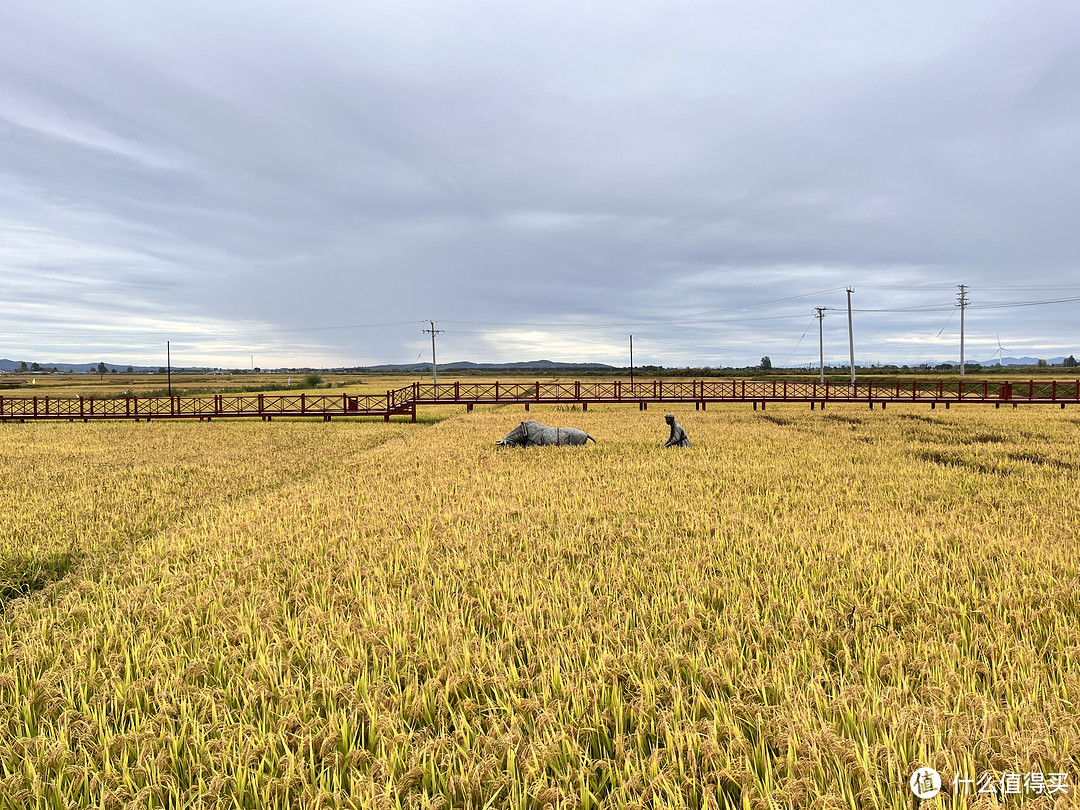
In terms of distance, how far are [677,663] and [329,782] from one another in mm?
2057

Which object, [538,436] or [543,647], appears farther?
[538,436]

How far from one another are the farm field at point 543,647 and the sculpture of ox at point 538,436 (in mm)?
5576

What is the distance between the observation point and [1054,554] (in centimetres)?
499

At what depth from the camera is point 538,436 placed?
14.1m

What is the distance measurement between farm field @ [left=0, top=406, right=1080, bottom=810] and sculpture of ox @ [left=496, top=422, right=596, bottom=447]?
558 cm

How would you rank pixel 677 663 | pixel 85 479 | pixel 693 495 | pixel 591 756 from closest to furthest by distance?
pixel 591 756 → pixel 677 663 → pixel 693 495 → pixel 85 479

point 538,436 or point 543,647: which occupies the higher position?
point 538,436

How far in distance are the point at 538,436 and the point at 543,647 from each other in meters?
10.7

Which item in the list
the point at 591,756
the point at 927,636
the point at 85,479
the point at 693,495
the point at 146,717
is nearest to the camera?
the point at 591,756

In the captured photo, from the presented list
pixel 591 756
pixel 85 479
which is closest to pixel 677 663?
pixel 591 756

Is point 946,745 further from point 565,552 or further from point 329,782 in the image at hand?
point 565,552

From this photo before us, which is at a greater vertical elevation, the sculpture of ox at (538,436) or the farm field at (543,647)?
the sculpture of ox at (538,436)

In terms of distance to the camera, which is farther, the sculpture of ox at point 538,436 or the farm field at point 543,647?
the sculpture of ox at point 538,436

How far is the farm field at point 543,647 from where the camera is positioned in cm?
234
